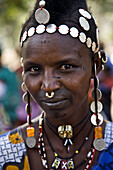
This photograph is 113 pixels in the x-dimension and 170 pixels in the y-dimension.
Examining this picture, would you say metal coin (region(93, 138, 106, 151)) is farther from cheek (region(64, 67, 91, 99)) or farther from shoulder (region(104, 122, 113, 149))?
cheek (region(64, 67, 91, 99))

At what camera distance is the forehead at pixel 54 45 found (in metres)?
2.11

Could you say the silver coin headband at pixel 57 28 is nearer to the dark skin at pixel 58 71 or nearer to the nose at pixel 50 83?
the dark skin at pixel 58 71

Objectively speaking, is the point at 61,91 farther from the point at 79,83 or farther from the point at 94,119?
the point at 94,119

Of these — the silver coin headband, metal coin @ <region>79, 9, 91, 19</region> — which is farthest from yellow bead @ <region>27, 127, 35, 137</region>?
metal coin @ <region>79, 9, 91, 19</region>

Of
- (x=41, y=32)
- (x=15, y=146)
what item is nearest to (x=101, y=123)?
(x=15, y=146)

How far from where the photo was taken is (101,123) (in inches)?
Result: 97.5

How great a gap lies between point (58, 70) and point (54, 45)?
0.17m

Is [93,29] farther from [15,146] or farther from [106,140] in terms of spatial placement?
[15,146]

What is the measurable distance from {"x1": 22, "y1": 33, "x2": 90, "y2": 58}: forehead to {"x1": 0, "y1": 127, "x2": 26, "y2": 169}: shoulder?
716 millimetres

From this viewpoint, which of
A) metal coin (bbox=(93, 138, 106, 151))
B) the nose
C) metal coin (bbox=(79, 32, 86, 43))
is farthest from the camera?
metal coin (bbox=(93, 138, 106, 151))

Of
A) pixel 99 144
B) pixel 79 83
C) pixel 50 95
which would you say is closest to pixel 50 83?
pixel 50 95

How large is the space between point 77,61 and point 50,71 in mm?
200

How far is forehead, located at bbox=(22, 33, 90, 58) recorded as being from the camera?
6.91 feet

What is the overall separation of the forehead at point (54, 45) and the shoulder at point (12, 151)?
716 mm
